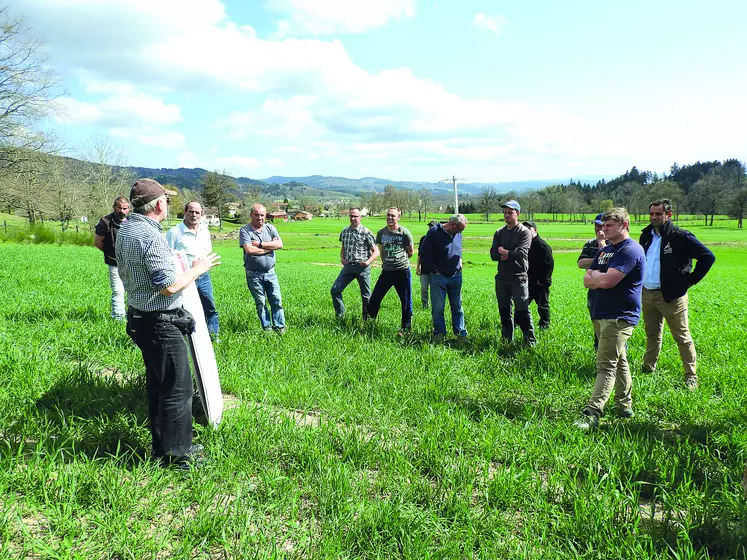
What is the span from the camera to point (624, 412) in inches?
186

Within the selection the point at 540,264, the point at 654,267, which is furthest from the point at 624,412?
the point at 540,264

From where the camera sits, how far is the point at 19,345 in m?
5.64

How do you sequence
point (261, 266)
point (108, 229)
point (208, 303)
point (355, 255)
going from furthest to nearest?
point (355, 255)
point (261, 266)
point (108, 229)
point (208, 303)

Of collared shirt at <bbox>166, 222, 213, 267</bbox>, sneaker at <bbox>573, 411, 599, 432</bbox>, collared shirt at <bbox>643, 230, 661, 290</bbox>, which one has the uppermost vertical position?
collared shirt at <bbox>166, 222, 213, 267</bbox>

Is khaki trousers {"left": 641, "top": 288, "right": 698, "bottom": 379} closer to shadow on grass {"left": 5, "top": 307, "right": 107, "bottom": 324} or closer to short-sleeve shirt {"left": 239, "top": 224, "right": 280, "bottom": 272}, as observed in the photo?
short-sleeve shirt {"left": 239, "top": 224, "right": 280, "bottom": 272}

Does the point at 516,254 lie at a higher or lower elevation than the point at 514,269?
higher

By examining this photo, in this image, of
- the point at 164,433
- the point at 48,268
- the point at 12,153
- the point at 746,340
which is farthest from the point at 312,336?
the point at 12,153

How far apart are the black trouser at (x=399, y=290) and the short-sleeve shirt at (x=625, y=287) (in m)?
3.77

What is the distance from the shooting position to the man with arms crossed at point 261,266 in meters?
7.66

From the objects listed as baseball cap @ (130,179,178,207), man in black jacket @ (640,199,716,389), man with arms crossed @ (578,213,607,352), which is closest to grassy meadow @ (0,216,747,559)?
man in black jacket @ (640,199,716,389)

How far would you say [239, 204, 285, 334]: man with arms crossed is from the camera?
766 centimetres

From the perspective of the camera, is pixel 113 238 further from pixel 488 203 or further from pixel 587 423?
pixel 488 203

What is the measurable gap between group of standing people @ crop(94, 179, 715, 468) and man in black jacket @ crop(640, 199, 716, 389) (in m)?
0.01

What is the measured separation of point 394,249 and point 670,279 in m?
4.28
